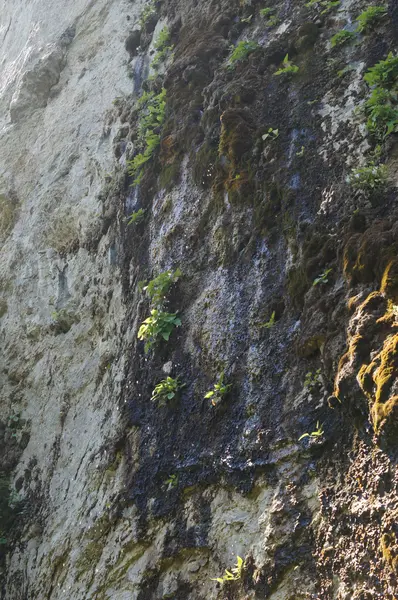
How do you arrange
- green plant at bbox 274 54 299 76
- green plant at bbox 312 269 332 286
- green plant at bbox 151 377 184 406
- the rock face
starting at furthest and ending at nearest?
green plant at bbox 274 54 299 76, green plant at bbox 151 377 184 406, green plant at bbox 312 269 332 286, the rock face

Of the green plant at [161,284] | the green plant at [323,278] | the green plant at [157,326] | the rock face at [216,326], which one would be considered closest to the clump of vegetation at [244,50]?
the rock face at [216,326]

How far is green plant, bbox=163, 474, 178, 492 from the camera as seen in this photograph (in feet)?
16.2

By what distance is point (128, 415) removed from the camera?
6051mm

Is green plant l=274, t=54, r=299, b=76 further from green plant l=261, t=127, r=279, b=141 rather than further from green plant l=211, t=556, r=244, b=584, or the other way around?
green plant l=211, t=556, r=244, b=584

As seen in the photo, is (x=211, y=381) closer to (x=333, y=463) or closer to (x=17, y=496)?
(x=333, y=463)

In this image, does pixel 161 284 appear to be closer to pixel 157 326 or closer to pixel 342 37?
pixel 157 326

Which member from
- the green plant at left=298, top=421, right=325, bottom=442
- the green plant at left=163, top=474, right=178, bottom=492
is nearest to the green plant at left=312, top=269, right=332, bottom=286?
the green plant at left=298, top=421, right=325, bottom=442

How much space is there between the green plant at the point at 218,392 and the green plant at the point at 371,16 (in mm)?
3452

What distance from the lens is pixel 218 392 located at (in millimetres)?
4895

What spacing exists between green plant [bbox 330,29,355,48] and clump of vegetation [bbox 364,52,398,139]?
28.2 inches

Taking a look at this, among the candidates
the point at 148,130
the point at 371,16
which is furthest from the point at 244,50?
the point at 148,130

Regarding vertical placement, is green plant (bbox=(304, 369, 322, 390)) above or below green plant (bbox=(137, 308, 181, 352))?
above

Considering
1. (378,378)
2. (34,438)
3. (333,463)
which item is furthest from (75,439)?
(378,378)

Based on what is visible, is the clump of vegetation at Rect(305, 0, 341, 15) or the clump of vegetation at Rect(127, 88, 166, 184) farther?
the clump of vegetation at Rect(127, 88, 166, 184)
